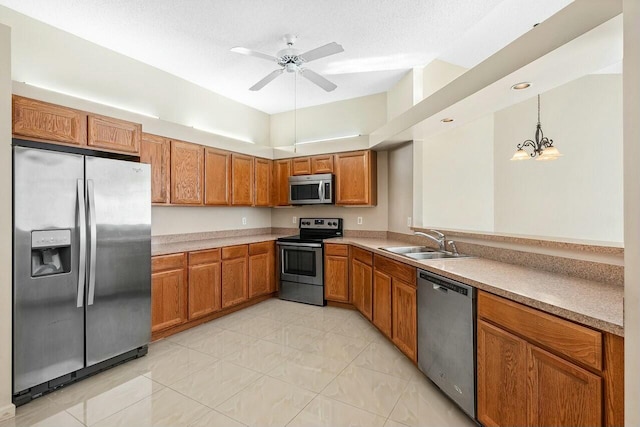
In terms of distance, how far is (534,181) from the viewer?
411cm

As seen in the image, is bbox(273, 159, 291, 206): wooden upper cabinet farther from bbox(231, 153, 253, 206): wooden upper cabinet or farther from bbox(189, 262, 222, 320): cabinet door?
bbox(189, 262, 222, 320): cabinet door

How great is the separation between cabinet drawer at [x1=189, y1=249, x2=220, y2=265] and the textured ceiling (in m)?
2.18

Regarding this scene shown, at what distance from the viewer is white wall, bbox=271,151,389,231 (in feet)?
14.3

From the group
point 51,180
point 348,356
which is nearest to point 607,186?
point 348,356

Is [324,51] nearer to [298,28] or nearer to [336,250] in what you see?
[298,28]

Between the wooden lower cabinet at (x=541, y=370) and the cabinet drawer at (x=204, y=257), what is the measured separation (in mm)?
2789

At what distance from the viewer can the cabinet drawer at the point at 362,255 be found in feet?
11.3

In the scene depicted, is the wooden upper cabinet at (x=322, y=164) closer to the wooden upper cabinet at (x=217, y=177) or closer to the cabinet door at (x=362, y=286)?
the wooden upper cabinet at (x=217, y=177)

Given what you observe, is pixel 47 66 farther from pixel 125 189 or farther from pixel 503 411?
pixel 503 411

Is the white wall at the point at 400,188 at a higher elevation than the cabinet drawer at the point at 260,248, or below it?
higher

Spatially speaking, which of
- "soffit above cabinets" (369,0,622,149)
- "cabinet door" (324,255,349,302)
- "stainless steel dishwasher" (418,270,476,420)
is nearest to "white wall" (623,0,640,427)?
"soffit above cabinets" (369,0,622,149)

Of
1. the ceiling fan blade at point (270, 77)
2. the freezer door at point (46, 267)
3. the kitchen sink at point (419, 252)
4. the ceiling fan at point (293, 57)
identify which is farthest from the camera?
the ceiling fan blade at point (270, 77)

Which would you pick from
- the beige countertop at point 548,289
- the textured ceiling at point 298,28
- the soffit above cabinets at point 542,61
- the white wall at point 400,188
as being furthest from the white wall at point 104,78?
the beige countertop at point 548,289

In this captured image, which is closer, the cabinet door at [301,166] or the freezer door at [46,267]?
the freezer door at [46,267]
